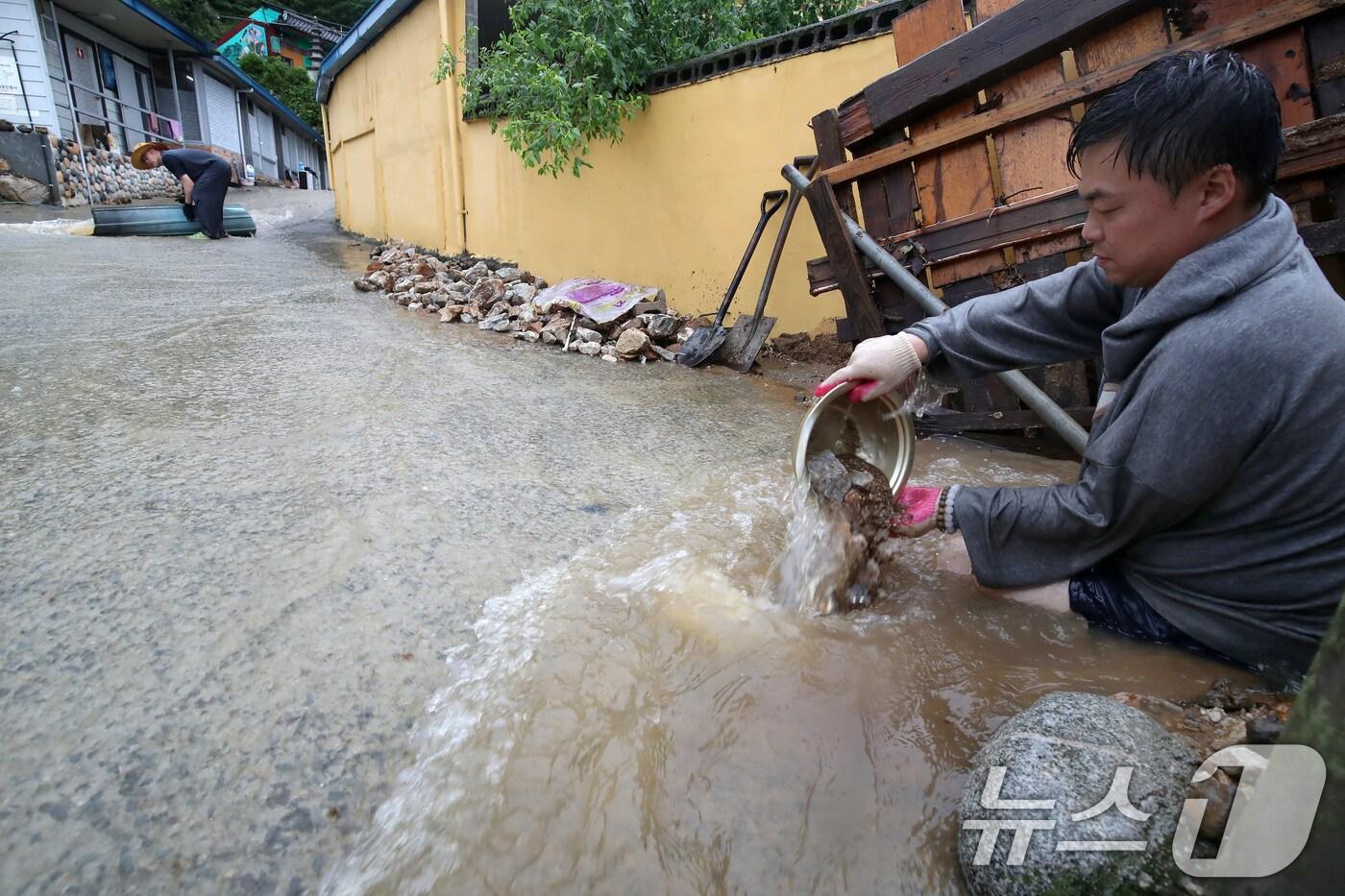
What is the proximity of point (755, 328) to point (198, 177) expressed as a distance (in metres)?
10.0

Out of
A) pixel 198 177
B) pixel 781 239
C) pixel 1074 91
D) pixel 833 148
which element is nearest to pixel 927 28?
pixel 833 148

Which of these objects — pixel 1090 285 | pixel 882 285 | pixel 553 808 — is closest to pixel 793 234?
pixel 882 285

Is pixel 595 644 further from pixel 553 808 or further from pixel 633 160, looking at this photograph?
pixel 633 160

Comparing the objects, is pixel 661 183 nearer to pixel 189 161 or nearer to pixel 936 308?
pixel 936 308

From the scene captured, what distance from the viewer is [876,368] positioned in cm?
→ 193

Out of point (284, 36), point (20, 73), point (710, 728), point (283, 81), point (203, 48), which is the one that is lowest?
point (710, 728)

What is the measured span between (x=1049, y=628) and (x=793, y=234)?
134 inches

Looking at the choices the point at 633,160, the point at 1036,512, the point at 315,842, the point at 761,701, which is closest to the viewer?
the point at 315,842

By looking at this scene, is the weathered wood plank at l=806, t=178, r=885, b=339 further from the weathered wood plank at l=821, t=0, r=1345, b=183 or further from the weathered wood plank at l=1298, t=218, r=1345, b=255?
the weathered wood plank at l=1298, t=218, r=1345, b=255

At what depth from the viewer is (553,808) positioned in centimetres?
122

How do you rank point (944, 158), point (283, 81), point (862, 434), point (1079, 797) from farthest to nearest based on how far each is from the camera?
point (283, 81)
point (944, 158)
point (862, 434)
point (1079, 797)

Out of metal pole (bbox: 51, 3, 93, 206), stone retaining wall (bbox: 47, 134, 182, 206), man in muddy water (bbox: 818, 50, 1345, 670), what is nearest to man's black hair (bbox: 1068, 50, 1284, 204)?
man in muddy water (bbox: 818, 50, 1345, 670)

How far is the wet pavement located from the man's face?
34.7 inches

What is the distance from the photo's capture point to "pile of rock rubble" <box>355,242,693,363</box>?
190 inches
